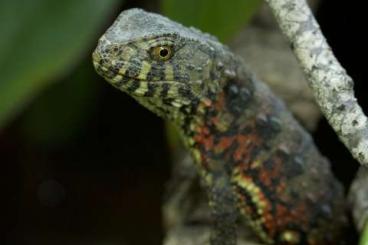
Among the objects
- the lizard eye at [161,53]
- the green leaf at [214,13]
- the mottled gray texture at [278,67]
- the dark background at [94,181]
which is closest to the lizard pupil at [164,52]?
the lizard eye at [161,53]

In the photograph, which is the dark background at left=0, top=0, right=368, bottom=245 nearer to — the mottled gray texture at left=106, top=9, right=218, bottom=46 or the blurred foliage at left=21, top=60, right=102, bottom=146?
the blurred foliage at left=21, top=60, right=102, bottom=146

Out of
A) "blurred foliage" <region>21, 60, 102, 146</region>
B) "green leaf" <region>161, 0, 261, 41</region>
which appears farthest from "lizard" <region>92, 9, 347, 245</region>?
"blurred foliage" <region>21, 60, 102, 146</region>

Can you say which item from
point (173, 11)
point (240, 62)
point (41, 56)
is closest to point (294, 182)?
point (240, 62)

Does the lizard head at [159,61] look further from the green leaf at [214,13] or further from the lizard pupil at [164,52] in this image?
the green leaf at [214,13]

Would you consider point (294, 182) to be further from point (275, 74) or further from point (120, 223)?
point (120, 223)

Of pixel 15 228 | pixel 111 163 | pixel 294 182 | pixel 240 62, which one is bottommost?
pixel 15 228

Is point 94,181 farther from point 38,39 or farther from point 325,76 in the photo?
point 325,76
